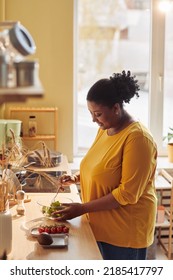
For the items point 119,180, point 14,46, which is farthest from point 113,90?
point 14,46

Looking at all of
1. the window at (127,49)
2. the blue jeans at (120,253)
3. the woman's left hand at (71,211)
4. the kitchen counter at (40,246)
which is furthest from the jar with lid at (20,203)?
the window at (127,49)

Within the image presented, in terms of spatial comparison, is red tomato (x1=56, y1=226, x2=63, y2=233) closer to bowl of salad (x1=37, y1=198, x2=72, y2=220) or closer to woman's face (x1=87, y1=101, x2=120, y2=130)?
A: bowl of salad (x1=37, y1=198, x2=72, y2=220)

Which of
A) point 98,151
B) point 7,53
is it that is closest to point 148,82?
point 98,151

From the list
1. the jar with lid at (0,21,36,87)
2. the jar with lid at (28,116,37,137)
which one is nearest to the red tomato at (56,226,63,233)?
the jar with lid at (0,21,36,87)

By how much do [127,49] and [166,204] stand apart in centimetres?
98

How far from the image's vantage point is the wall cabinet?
124 inches

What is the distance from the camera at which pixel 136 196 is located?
184 centimetres

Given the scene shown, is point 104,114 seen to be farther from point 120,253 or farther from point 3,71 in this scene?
point 3,71

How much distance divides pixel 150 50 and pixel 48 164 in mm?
1078

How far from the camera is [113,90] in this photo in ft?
6.18

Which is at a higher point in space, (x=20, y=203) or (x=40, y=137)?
(x=40, y=137)

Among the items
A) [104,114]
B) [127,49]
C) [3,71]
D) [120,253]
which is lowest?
[120,253]

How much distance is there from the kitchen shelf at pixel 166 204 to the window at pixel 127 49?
35 cm
